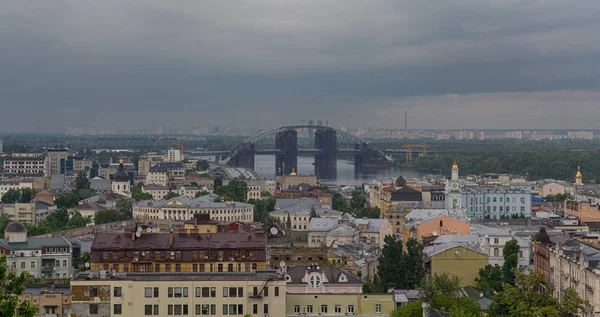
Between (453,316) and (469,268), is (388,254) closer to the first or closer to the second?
(469,268)

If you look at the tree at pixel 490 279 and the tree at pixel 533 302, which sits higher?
the tree at pixel 533 302

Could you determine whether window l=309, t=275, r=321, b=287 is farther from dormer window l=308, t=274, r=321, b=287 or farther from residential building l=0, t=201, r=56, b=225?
residential building l=0, t=201, r=56, b=225

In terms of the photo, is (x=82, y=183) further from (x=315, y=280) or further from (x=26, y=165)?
(x=315, y=280)

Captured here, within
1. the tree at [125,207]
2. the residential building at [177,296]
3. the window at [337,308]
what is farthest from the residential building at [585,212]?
the residential building at [177,296]

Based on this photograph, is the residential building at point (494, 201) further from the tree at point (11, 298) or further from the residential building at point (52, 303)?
the tree at point (11, 298)

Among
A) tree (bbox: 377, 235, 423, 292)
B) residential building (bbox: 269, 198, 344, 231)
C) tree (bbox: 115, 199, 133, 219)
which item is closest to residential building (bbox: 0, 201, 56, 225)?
tree (bbox: 115, 199, 133, 219)

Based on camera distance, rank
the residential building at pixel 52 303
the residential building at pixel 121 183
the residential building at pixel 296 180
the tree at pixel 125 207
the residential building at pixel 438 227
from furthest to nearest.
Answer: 1. the residential building at pixel 296 180
2. the residential building at pixel 121 183
3. the tree at pixel 125 207
4. the residential building at pixel 438 227
5. the residential building at pixel 52 303

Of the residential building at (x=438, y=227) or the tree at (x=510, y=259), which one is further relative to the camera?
the residential building at (x=438, y=227)

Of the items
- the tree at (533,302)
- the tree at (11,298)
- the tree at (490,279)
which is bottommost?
the tree at (490,279)
